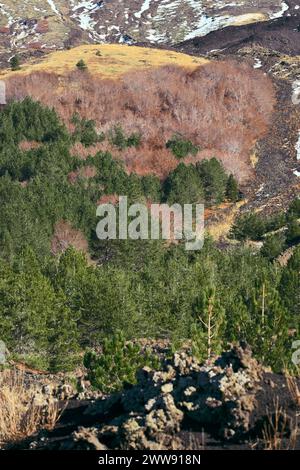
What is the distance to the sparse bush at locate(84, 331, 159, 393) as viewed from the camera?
2048 cm

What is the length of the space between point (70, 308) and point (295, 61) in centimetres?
8871

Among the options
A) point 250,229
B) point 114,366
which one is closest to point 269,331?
point 114,366

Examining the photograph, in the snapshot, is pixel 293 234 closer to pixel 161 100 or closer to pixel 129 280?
pixel 129 280

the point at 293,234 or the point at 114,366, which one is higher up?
the point at 114,366

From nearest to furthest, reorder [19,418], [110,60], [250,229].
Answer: [19,418]
[250,229]
[110,60]

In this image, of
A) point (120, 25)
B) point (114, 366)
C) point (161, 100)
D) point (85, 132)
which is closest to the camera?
point (114, 366)

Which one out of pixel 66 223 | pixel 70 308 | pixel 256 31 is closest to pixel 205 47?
pixel 256 31

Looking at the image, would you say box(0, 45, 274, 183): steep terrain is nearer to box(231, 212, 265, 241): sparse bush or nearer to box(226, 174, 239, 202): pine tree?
box(226, 174, 239, 202): pine tree

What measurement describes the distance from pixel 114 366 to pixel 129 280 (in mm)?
15187

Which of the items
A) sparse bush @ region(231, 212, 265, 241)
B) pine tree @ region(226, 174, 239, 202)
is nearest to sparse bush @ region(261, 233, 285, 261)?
sparse bush @ region(231, 212, 265, 241)

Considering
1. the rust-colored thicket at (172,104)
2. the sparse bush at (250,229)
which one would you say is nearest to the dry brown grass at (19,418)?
the sparse bush at (250,229)

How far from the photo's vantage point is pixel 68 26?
186 metres

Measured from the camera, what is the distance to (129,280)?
35938mm
